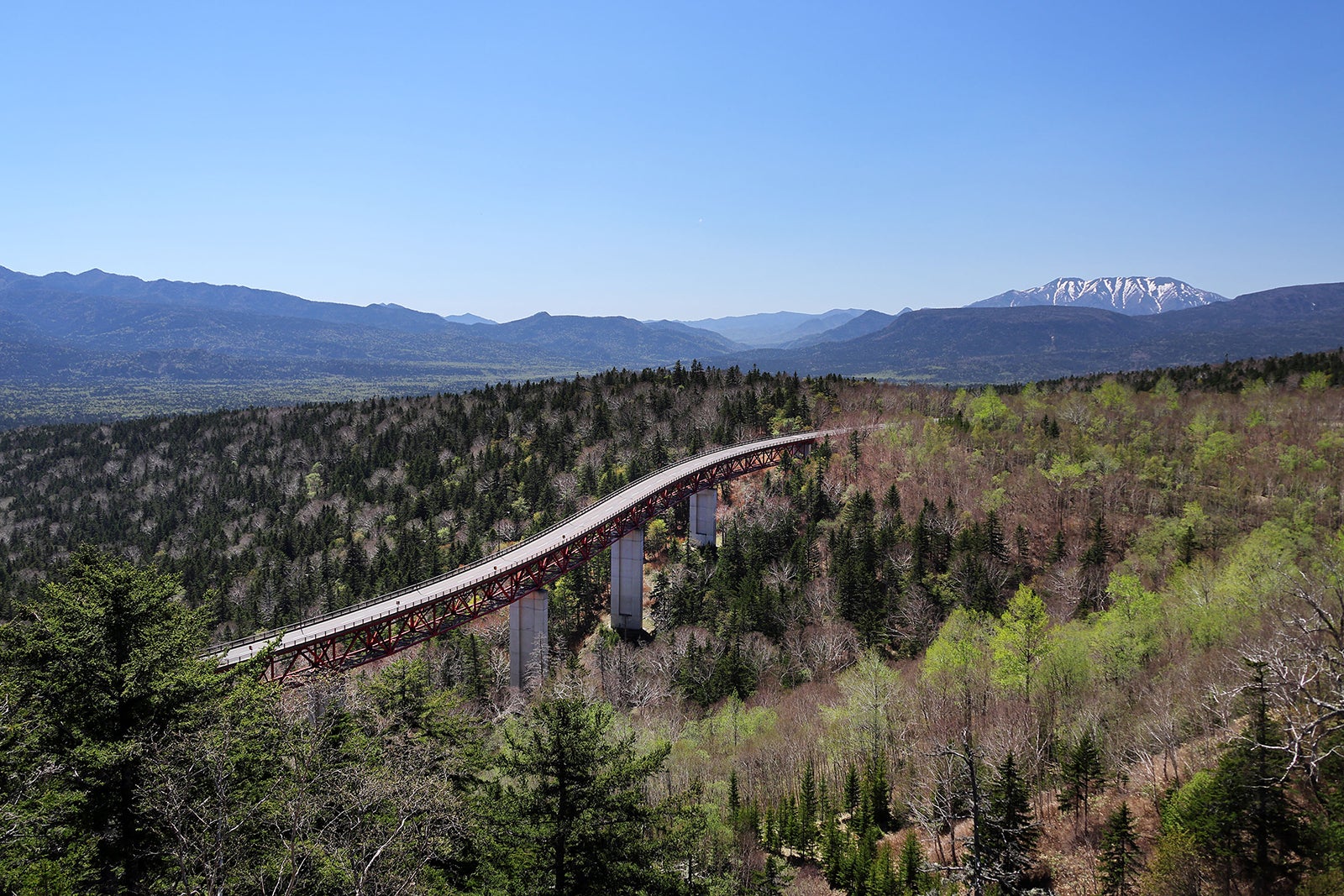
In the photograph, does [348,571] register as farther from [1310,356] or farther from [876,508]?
[1310,356]

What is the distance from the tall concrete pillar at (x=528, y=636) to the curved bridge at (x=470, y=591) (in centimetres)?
146

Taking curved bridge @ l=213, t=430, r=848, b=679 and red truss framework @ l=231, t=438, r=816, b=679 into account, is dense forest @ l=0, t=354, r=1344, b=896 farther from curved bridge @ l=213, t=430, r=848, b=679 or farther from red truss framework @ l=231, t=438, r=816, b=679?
curved bridge @ l=213, t=430, r=848, b=679

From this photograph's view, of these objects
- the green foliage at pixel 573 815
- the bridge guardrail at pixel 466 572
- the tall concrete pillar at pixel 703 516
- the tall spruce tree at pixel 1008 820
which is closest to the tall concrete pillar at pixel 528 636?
the bridge guardrail at pixel 466 572

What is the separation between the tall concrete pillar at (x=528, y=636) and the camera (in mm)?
61531

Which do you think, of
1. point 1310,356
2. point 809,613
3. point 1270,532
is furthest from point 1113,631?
point 1310,356

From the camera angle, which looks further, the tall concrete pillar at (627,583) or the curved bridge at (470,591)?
the tall concrete pillar at (627,583)

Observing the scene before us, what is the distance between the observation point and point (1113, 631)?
44844 millimetres

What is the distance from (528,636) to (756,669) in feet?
61.7

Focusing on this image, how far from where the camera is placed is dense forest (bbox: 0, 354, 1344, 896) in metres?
17.0

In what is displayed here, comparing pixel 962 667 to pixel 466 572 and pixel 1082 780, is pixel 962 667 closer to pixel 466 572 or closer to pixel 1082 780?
pixel 1082 780

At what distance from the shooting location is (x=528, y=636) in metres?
62.0

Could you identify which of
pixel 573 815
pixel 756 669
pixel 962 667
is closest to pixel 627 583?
pixel 756 669

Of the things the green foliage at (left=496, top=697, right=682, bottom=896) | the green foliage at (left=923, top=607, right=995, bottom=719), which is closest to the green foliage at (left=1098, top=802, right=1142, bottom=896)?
the green foliage at (left=923, top=607, right=995, bottom=719)

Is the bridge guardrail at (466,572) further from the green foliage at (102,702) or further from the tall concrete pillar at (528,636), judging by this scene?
the green foliage at (102,702)
